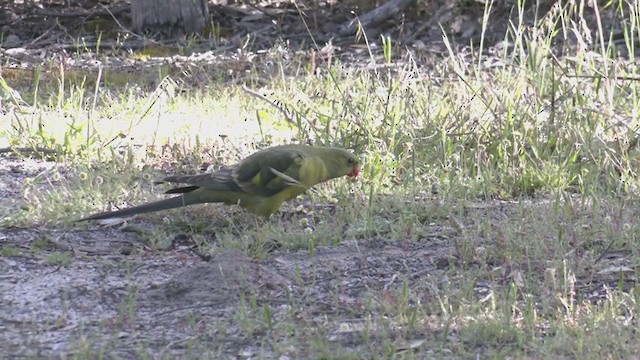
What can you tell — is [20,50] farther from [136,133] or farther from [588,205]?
[588,205]

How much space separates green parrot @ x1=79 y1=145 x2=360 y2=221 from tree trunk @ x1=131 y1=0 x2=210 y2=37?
17.4 ft

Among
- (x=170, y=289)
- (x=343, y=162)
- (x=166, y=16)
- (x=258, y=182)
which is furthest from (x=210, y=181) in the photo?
(x=166, y=16)

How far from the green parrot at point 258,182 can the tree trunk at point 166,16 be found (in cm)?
531

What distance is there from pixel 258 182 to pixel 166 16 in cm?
555

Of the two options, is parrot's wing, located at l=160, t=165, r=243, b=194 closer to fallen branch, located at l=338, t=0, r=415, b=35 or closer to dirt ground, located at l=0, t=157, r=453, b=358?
dirt ground, located at l=0, t=157, r=453, b=358

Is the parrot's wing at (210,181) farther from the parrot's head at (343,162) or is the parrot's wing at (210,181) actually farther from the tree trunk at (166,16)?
the tree trunk at (166,16)

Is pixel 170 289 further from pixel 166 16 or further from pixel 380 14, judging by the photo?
pixel 380 14

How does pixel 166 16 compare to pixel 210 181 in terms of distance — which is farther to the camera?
pixel 166 16

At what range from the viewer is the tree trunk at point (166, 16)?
34.4 ft

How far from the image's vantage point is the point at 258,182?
211 inches

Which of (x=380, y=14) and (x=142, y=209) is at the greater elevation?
(x=380, y=14)

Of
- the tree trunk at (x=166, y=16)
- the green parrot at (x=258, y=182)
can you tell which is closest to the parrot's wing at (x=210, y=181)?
the green parrot at (x=258, y=182)

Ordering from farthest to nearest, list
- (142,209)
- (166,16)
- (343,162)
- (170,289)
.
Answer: (166,16) < (343,162) < (142,209) < (170,289)

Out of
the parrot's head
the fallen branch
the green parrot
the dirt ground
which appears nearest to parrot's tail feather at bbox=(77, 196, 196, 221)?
the green parrot
